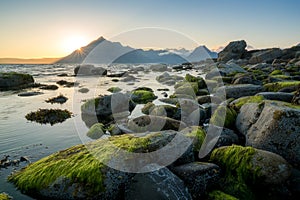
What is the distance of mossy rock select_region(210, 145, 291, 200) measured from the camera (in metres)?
6.82

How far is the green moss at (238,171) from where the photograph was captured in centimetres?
703

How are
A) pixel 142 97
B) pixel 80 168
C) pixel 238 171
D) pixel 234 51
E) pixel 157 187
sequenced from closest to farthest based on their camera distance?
pixel 157 187 < pixel 80 168 < pixel 238 171 < pixel 142 97 < pixel 234 51

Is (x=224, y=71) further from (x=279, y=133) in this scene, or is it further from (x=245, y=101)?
(x=279, y=133)

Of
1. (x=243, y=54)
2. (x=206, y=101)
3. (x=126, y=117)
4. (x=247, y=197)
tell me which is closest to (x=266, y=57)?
(x=243, y=54)

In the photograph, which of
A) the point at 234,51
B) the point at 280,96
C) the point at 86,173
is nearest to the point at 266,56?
the point at 234,51

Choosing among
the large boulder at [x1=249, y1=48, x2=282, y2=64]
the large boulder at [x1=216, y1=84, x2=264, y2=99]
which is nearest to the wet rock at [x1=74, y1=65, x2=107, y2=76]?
the large boulder at [x1=249, y1=48, x2=282, y2=64]

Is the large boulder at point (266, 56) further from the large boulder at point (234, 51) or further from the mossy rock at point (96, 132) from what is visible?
the mossy rock at point (96, 132)

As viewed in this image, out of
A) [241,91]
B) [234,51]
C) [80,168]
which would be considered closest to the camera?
[80,168]

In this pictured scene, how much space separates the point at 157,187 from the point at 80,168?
237 cm


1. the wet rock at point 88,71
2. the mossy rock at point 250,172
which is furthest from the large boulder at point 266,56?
the mossy rock at point 250,172

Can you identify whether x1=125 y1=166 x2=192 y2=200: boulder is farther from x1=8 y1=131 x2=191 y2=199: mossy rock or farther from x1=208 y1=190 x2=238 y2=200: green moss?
x1=208 y1=190 x2=238 y2=200: green moss

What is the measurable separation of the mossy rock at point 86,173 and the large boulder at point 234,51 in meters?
81.3

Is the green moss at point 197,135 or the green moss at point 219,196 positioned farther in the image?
the green moss at point 197,135

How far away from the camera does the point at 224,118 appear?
37.5 feet
